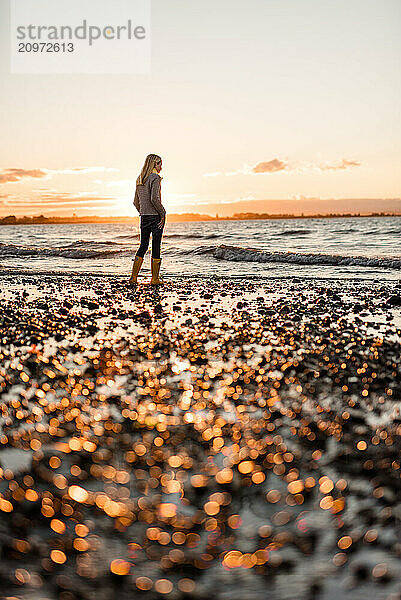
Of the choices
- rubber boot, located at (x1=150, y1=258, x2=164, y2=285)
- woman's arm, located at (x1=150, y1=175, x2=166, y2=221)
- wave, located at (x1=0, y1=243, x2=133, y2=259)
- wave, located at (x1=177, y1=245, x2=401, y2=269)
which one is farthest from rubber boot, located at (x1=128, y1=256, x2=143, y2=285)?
wave, located at (x1=0, y1=243, x2=133, y2=259)

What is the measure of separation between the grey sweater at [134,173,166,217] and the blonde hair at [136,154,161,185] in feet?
0.39

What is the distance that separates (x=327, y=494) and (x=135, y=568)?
135 cm

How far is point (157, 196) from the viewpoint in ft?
49.1

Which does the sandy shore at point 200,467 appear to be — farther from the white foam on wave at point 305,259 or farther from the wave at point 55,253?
the wave at point 55,253

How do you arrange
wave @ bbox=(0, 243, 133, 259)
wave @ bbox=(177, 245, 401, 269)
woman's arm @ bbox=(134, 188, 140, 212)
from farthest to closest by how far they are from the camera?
wave @ bbox=(0, 243, 133, 259) → wave @ bbox=(177, 245, 401, 269) → woman's arm @ bbox=(134, 188, 140, 212)

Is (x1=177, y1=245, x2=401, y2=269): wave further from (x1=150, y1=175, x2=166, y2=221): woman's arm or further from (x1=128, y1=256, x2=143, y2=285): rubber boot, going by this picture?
(x1=150, y1=175, x2=166, y2=221): woman's arm

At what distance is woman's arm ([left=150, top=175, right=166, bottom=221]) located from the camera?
48.7 ft

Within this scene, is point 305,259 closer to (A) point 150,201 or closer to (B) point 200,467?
(A) point 150,201

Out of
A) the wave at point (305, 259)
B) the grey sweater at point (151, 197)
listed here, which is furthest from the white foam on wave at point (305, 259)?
the grey sweater at point (151, 197)

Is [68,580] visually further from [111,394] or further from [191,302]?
[191,302]

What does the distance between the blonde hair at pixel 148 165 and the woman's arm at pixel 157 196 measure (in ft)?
0.99

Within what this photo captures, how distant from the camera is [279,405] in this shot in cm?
486

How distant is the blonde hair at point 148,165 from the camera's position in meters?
14.8

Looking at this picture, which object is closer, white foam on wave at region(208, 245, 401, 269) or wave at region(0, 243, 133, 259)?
white foam on wave at region(208, 245, 401, 269)
